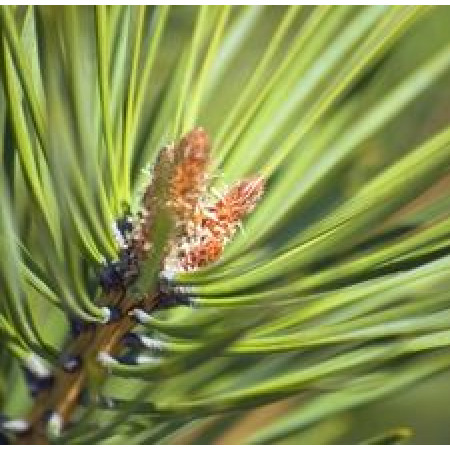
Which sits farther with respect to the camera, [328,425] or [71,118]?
[328,425]

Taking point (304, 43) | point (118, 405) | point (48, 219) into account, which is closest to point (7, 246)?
point (48, 219)

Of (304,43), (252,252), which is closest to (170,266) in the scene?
→ (252,252)

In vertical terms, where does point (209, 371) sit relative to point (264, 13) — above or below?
below

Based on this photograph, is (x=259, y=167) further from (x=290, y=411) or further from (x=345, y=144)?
(x=290, y=411)

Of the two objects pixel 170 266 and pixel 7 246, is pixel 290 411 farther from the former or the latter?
pixel 7 246

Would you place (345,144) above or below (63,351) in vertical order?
above

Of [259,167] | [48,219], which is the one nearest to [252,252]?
[259,167]

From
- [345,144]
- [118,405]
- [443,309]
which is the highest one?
[345,144]

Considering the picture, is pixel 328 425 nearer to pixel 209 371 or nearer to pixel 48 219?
pixel 209 371

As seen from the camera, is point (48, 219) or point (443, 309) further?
point (443, 309)
